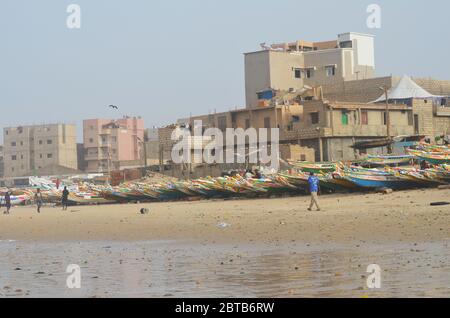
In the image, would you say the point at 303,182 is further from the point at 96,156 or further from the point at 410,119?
the point at 96,156

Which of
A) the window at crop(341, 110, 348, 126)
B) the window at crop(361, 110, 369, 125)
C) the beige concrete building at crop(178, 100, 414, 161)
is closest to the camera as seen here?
the beige concrete building at crop(178, 100, 414, 161)

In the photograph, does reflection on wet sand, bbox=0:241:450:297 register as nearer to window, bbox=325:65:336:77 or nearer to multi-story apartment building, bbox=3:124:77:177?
window, bbox=325:65:336:77

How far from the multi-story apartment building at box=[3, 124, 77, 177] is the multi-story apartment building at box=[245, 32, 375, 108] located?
4058 cm

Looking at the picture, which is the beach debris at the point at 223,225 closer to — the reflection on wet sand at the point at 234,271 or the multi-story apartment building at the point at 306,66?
the reflection on wet sand at the point at 234,271

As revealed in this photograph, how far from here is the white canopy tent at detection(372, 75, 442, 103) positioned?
213 feet

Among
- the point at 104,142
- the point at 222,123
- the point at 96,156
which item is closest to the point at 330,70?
the point at 222,123

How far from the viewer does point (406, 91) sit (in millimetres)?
65375

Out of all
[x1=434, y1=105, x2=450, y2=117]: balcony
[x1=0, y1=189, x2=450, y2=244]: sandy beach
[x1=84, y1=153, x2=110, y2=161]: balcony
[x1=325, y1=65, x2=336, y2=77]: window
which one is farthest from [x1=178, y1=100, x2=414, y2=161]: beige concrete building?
[x1=84, y1=153, x2=110, y2=161]: balcony

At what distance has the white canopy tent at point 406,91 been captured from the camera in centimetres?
6481

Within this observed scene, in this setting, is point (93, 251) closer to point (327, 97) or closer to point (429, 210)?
point (429, 210)

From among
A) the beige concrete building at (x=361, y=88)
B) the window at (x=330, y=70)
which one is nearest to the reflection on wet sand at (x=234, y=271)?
the beige concrete building at (x=361, y=88)

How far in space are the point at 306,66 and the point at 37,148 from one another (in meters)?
48.7

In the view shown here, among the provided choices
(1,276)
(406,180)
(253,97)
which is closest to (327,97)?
(253,97)
